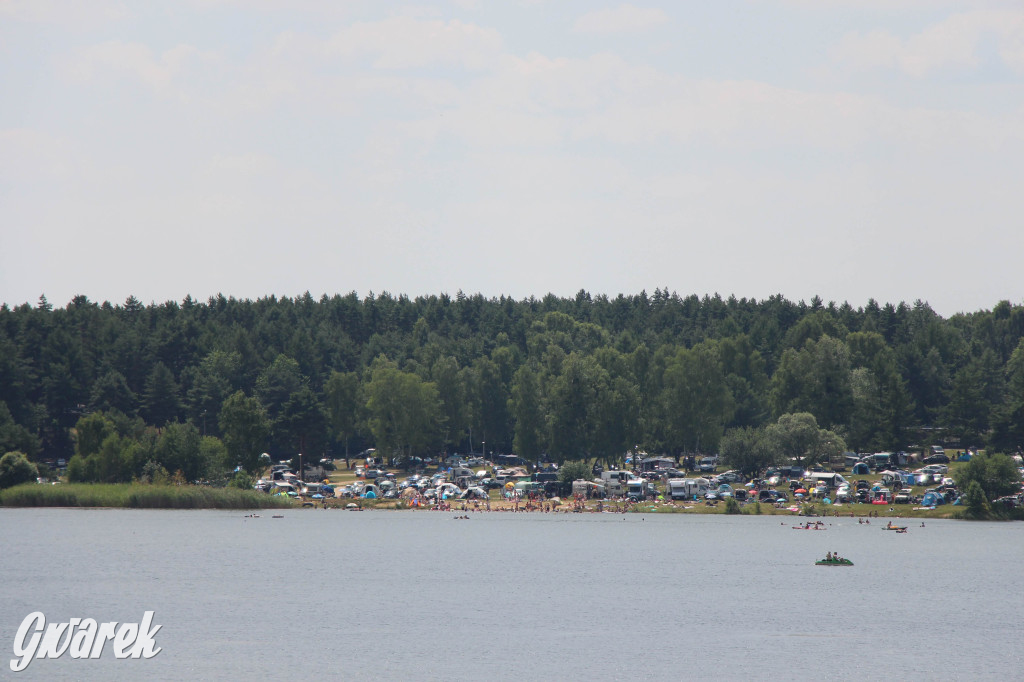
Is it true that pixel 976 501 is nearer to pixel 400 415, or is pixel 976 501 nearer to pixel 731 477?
pixel 731 477

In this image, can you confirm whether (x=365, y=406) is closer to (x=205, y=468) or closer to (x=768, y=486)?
(x=205, y=468)

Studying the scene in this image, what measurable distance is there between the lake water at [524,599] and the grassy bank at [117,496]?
16.3ft

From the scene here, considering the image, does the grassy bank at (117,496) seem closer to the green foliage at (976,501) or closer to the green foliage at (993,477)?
the green foliage at (976,501)

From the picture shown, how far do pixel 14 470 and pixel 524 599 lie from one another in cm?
7454

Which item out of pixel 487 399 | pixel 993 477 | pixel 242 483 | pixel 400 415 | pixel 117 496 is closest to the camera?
pixel 993 477

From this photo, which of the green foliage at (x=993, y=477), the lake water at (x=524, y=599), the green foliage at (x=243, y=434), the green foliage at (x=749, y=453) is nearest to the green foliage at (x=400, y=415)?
the green foliage at (x=243, y=434)

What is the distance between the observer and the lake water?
51.6 metres

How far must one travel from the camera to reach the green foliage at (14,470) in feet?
396

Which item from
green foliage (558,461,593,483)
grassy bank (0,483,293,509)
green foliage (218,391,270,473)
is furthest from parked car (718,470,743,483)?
grassy bank (0,483,293,509)

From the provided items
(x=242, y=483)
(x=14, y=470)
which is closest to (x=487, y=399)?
(x=242, y=483)

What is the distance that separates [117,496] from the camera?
11931 cm

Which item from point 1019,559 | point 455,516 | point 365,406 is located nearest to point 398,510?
point 455,516

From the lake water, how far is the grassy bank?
4.96 m

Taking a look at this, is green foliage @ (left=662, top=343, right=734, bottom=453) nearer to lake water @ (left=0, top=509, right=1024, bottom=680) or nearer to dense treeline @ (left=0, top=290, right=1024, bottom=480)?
dense treeline @ (left=0, top=290, right=1024, bottom=480)
